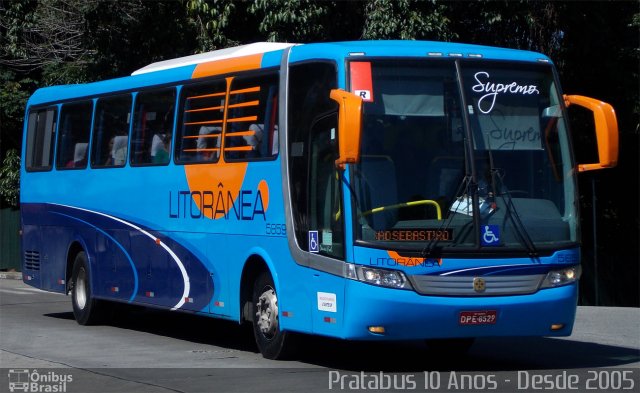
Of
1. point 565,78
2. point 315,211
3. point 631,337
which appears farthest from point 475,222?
point 565,78

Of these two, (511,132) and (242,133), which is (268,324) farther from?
(511,132)

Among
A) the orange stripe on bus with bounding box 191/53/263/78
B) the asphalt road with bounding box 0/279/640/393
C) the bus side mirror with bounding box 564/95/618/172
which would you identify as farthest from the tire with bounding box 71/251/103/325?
the bus side mirror with bounding box 564/95/618/172

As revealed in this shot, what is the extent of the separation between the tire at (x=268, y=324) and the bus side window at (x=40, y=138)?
21.8ft

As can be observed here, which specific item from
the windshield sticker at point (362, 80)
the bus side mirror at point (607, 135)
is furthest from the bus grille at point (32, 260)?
the bus side mirror at point (607, 135)

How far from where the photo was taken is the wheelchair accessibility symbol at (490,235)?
10.9m

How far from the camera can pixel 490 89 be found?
11359 millimetres

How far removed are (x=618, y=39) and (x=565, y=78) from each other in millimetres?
1343

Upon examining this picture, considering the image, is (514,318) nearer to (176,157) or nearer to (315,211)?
(315,211)

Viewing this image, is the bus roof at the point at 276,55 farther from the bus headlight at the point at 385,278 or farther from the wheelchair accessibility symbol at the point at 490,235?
the bus headlight at the point at 385,278

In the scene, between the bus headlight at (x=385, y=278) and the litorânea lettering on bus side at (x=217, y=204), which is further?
the litorânea lettering on bus side at (x=217, y=204)

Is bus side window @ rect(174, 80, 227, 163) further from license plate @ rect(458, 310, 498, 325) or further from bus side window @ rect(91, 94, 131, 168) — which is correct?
license plate @ rect(458, 310, 498, 325)

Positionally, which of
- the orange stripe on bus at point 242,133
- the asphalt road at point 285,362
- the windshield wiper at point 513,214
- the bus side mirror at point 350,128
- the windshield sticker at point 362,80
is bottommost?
the asphalt road at point 285,362

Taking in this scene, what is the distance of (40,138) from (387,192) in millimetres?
9171

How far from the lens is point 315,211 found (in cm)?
1145
